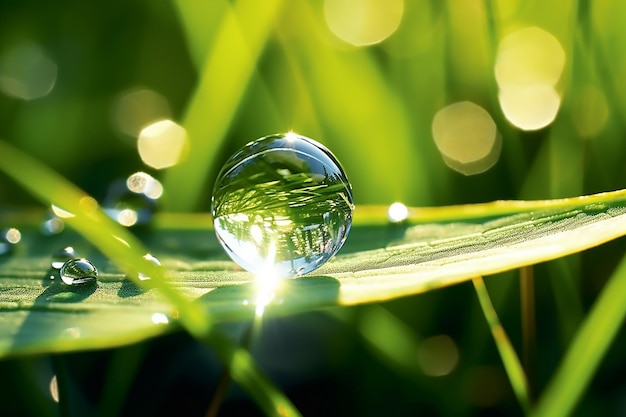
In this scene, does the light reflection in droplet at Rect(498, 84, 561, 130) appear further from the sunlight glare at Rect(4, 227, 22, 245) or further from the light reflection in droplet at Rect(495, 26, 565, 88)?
the sunlight glare at Rect(4, 227, 22, 245)

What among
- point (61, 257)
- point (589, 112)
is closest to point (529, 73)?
point (589, 112)

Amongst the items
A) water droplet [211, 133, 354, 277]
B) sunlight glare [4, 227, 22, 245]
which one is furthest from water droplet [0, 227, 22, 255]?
water droplet [211, 133, 354, 277]

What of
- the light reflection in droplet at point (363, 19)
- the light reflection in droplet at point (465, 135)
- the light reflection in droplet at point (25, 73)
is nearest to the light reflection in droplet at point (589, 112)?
the light reflection in droplet at point (465, 135)

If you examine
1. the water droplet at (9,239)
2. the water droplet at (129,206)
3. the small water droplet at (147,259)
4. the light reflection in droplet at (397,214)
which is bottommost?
the small water droplet at (147,259)

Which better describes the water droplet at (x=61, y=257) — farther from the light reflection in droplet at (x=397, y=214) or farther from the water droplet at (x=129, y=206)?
the light reflection in droplet at (x=397, y=214)

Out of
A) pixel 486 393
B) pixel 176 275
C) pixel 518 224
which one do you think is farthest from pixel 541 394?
Result: pixel 176 275

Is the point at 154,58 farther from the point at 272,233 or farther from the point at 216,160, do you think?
the point at 272,233
